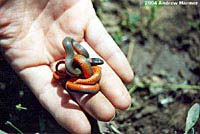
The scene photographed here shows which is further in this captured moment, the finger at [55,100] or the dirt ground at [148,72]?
the dirt ground at [148,72]

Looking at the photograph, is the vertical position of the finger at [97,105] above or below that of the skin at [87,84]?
below

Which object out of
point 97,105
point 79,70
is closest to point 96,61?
point 79,70

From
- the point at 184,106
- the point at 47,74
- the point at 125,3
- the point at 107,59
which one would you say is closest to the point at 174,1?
the point at 125,3

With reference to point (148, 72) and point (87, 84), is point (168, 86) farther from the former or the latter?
point (87, 84)

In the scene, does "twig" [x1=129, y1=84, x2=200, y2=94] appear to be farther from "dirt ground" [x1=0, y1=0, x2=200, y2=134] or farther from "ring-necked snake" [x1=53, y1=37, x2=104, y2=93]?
"ring-necked snake" [x1=53, y1=37, x2=104, y2=93]

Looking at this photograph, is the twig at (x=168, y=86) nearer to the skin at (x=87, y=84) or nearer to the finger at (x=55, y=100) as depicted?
the skin at (x=87, y=84)

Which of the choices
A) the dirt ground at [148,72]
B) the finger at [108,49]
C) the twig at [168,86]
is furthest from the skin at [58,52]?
the twig at [168,86]

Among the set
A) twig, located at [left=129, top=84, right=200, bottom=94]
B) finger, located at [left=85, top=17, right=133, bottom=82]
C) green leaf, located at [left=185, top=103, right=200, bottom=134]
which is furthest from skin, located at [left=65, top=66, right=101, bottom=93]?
twig, located at [left=129, top=84, right=200, bottom=94]
